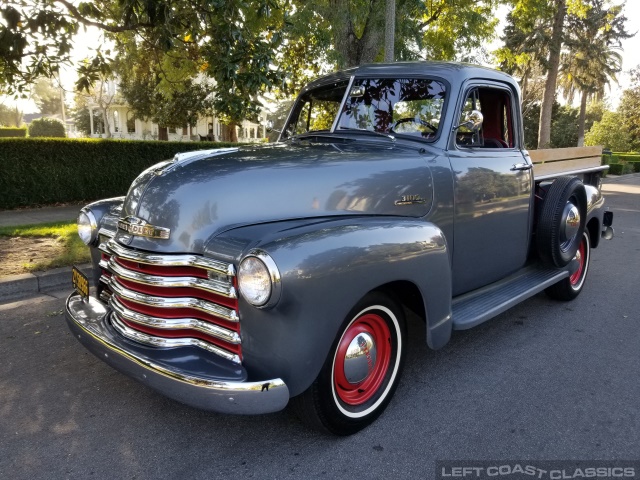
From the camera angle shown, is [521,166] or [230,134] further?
[230,134]

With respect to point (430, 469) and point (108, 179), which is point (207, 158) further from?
point (108, 179)

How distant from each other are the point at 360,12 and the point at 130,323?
8566 millimetres

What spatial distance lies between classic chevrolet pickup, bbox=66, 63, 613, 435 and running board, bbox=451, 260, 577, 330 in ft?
0.06

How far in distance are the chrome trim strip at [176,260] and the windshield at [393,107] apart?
169 cm

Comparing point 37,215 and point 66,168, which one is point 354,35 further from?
point 37,215

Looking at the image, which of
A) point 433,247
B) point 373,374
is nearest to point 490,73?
point 433,247

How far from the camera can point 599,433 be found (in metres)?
2.75

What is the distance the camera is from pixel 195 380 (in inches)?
84.7

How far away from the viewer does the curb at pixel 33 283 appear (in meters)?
4.93

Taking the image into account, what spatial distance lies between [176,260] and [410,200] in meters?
1.42

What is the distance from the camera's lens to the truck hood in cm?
246

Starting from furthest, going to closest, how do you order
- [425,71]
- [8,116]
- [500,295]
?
1. [8,116]
2. [500,295]
3. [425,71]

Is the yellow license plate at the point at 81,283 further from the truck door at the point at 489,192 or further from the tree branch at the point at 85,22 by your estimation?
the tree branch at the point at 85,22

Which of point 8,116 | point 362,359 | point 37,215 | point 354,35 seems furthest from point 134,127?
point 8,116
